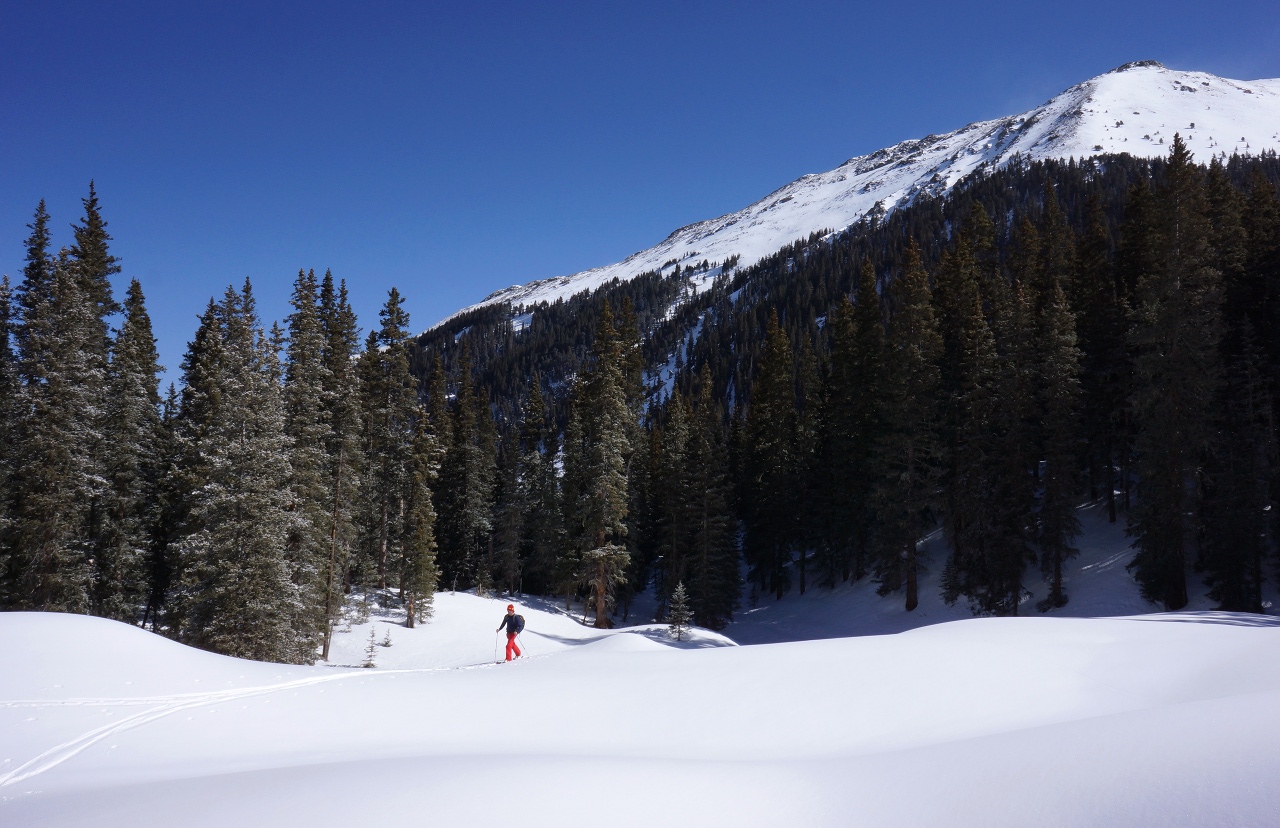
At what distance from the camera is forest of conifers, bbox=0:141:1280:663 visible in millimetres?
21547

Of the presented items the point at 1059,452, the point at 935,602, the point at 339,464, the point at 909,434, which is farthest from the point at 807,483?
the point at 339,464

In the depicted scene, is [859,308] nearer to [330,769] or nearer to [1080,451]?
[1080,451]

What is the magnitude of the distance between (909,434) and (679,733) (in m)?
25.2

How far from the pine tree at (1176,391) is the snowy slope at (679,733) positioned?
9.02 metres

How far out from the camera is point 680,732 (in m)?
9.12

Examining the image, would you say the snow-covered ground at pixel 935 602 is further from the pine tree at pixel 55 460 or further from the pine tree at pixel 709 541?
the pine tree at pixel 55 460

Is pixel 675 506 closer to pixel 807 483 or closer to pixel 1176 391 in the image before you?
pixel 807 483

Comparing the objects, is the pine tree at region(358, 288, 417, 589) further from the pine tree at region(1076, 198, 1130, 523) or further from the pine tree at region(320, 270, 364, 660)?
the pine tree at region(1076, 198, 1130, 523)

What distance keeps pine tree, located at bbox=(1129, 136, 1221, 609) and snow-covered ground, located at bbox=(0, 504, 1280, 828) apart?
849 cm

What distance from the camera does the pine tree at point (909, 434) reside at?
99.5ft

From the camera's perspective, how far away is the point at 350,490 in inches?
1069

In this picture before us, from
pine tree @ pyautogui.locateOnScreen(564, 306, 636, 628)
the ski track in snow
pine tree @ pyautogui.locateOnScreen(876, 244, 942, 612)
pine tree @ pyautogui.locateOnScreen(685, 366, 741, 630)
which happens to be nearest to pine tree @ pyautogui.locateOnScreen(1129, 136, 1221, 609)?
pine tree @ pyautogui.locateOnScreen(876, 244, 942, 612)

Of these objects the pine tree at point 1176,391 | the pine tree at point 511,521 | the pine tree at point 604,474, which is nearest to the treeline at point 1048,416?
the pine tree at point 1176,391

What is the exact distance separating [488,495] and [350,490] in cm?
2073
